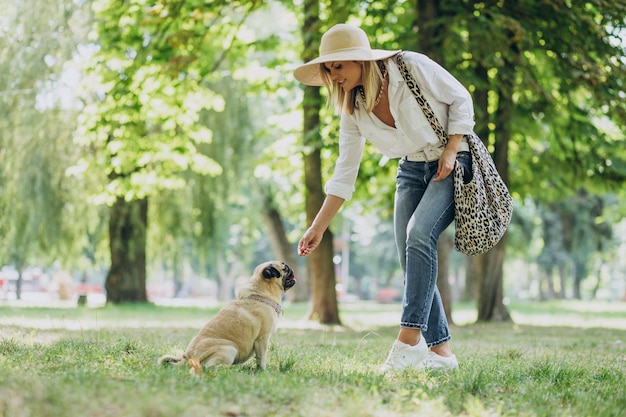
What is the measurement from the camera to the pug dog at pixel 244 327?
16.9 feet

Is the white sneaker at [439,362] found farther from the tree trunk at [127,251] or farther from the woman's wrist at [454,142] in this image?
the tree trunk at [127,251]

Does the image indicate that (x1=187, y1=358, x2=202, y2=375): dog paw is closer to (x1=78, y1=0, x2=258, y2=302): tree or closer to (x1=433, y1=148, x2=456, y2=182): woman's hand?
(x1=433, y1=148, x2=456, y2=182): woman's hand

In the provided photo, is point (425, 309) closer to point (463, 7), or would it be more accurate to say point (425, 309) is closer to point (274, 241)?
point (463, 7)

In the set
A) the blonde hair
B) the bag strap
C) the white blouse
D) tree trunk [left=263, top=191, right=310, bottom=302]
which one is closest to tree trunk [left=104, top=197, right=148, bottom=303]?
tree trunk [left=263, top=191, right=310, bottom=302]

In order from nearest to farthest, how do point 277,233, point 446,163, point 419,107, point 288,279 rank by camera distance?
point 446,163, point 419,107, point 288,279, point 277,233

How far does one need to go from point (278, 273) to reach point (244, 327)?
0.58 metres

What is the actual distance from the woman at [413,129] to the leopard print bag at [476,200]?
0.04 metres

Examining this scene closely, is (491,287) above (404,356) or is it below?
below

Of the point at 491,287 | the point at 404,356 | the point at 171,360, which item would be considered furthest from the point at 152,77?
the point at 404,356

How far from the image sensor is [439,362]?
534cm

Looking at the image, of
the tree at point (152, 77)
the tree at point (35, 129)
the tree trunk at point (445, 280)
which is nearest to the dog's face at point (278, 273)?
the tree at point (152, 77)

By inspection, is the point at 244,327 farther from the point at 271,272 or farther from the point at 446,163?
the point at 446,163

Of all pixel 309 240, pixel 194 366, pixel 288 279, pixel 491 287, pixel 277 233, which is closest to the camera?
pixel 194 366

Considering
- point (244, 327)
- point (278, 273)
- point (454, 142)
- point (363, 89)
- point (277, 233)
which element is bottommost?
point (244, 327)
